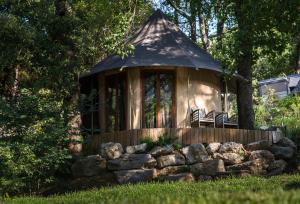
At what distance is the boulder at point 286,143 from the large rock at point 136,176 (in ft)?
14.9

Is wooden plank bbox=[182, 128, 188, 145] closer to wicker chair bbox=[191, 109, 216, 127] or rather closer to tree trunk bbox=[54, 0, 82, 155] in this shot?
wicker chair bbox=[191, 109, 216, 127]

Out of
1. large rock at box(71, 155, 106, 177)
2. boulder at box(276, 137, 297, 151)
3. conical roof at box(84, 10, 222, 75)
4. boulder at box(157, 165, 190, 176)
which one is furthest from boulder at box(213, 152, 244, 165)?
conical roof at box(84, 10, 222, 75)

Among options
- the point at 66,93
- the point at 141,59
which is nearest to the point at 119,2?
the point at 141,59

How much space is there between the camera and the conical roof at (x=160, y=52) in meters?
20.3

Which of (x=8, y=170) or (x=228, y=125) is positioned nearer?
(x=8, y=170)

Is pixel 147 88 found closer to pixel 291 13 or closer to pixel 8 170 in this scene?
pixel 291 13

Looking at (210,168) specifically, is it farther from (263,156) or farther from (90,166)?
(90,166)

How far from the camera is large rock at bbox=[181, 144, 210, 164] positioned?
A: 17281mm

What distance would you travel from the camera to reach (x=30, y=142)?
1524 cm

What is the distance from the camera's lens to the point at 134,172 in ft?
54.7

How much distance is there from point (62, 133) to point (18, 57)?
162 inches

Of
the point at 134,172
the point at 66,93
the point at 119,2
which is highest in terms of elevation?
the point at 119,2

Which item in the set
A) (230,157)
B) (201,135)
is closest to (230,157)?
(230,157)

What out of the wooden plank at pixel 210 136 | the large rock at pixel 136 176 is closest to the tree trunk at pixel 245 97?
the wooden plank at pixel 210 136
